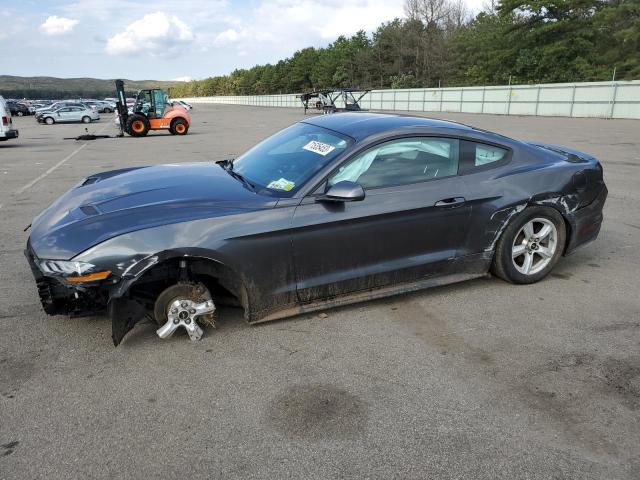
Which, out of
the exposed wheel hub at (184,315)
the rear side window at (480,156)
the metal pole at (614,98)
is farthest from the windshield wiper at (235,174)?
the metal pole at (614,98)

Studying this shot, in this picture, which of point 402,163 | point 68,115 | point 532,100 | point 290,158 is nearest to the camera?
point 402,163

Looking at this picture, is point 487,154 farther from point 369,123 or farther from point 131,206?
point 131,206

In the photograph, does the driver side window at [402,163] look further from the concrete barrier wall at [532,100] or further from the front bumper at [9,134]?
the concrete barrier wall at [532,100]

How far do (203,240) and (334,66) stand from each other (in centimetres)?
8083

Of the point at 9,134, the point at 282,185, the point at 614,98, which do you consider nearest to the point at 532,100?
the point at 614,98

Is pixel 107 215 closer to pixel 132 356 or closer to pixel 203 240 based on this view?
pixel 203 240

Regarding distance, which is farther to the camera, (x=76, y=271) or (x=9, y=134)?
(x=9, y=134)

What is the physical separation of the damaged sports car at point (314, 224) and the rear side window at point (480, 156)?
1 cm

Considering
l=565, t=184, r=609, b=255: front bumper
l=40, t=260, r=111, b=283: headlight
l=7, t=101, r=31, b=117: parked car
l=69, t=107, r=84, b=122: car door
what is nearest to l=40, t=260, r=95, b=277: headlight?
l=40, t=260, r=111, b=283: headlight

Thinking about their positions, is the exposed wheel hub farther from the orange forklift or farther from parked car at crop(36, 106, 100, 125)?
parked car at crop(36, 106, 100, 125)

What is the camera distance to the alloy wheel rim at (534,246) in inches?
174

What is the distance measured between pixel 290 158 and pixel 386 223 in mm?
945

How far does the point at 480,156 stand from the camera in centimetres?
425

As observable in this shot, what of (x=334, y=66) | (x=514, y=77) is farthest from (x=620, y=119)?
(x=334, y=66)
